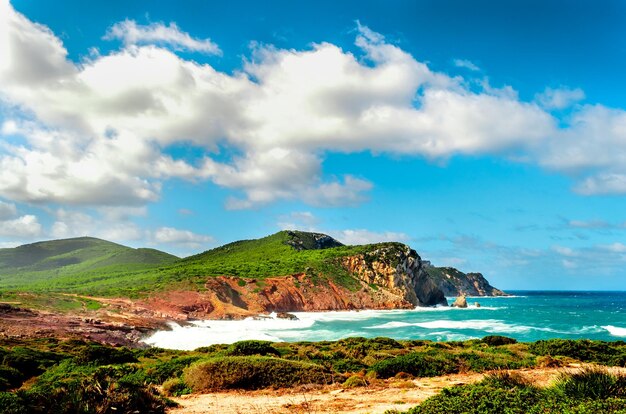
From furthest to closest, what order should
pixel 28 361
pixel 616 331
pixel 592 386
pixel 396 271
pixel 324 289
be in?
pixel 396 271 < pixel 324 289 < pixel 616 331 < pixel 28 361 < pixel 592 386

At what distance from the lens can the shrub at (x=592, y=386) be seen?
8953 millimetres

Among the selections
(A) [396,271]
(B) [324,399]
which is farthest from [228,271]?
(B) [324,399]

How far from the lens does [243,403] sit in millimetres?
13281

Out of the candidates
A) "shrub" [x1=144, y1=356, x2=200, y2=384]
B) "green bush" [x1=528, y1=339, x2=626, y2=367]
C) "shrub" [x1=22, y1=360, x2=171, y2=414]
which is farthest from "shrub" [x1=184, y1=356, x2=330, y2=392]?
"green bush" [x1=528, y1=339, x2=626, y2=367]

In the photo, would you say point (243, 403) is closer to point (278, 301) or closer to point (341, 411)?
point (341, 411)

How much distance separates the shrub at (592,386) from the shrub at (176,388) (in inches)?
485

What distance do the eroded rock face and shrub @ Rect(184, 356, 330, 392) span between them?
306ft

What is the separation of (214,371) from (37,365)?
40.4 ft

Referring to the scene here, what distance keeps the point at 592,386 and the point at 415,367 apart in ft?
32.9

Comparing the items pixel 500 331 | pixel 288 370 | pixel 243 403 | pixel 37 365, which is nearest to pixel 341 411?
pixel 243 403

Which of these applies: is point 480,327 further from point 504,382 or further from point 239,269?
point 239,269

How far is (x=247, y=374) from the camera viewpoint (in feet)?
51.9

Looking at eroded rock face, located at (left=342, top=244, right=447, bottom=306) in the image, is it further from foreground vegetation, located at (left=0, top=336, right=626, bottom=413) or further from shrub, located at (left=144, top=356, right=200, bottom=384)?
shrub, located at (left=144, top=356, right=200, bottom=384)

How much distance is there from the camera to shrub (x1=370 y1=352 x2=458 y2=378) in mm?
18078
